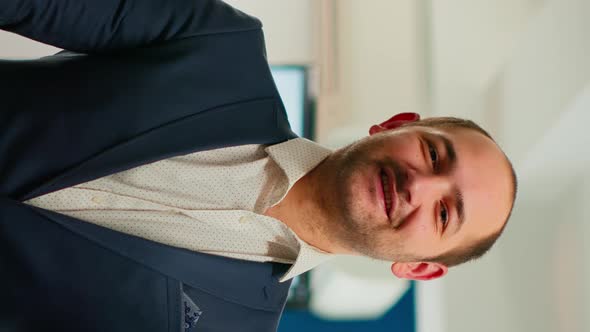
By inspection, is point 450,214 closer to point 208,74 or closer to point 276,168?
point 276,168

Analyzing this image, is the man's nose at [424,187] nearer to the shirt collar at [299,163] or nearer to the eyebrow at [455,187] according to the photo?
the eyebrow at [455,187]

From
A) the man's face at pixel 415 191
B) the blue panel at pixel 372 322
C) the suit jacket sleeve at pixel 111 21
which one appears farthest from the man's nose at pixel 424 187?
the blue panel at pixel 372 322

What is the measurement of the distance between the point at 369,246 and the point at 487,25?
109 centimetres

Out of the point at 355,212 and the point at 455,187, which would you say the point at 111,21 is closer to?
the point at 355,212

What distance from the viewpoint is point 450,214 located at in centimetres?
144

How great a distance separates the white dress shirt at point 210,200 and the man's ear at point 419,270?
0.85 ft

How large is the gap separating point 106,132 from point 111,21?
0.20 meters

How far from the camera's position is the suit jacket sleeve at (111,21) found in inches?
40.8

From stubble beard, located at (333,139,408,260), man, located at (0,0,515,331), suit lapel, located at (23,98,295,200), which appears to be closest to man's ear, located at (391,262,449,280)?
man, located at (0,0,515,331)

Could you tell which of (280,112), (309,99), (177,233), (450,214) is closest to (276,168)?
(280,112)

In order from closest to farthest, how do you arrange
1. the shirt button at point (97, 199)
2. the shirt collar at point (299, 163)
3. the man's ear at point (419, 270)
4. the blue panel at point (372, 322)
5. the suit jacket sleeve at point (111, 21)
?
1. the suit jacket sleeve at point (111, 21)
2. the shirt button at point (97, 199)
3. the shirt collar at point (299, 163)
4. the man's ear at point (419, 270)
5. the blue panel at point (372, 322)

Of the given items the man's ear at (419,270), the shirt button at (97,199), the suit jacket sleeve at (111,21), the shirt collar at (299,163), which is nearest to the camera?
the suit jacket sleeve at (111,21)

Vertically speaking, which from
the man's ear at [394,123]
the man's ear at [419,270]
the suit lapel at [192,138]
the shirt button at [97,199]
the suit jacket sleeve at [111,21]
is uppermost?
the suit jacket sleeve at [111,21]

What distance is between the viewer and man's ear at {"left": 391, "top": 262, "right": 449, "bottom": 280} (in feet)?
5.21
